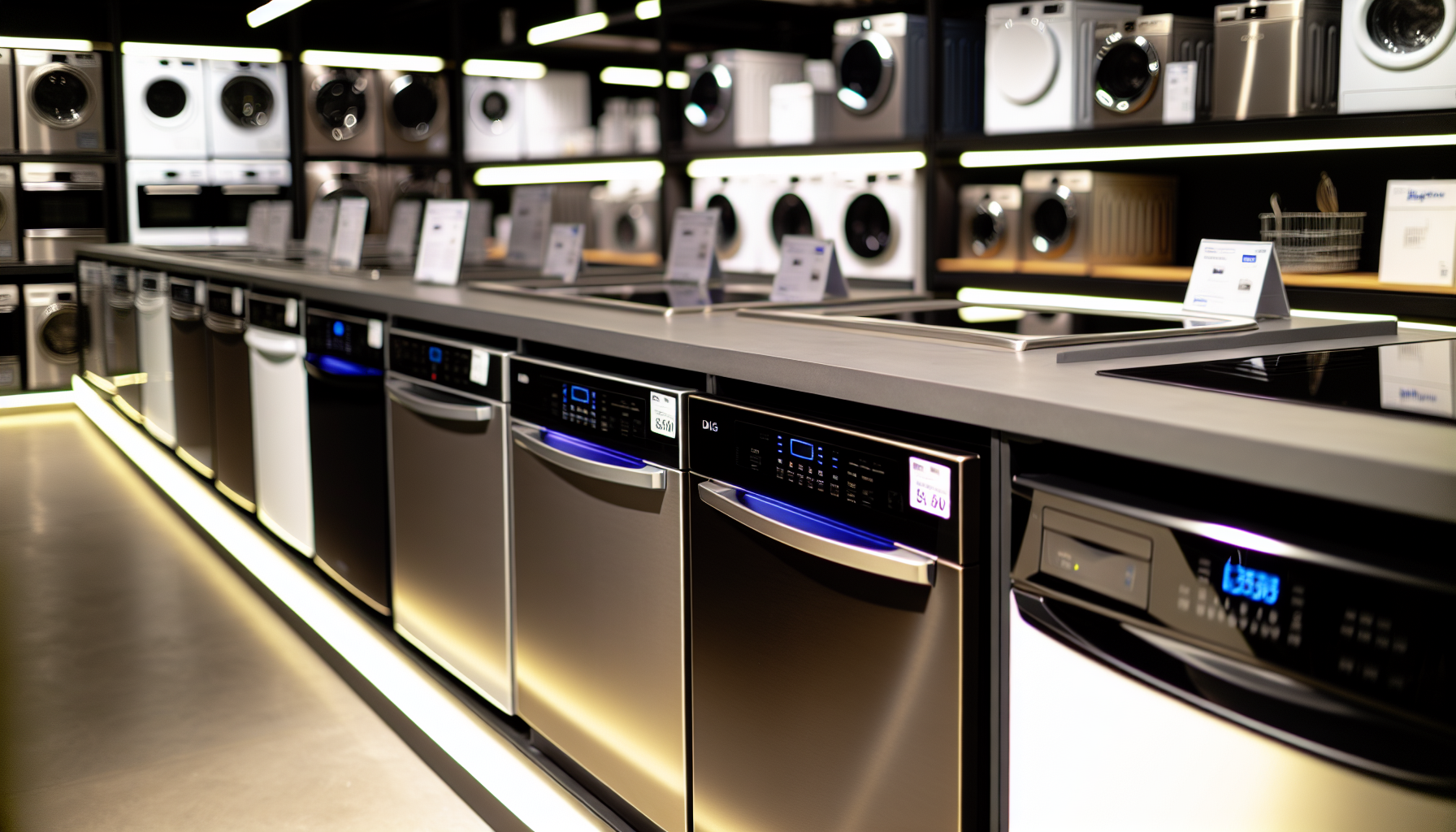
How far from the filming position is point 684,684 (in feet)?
5.36

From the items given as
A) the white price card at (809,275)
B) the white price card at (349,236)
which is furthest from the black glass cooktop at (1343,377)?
the white price card at (349,236)

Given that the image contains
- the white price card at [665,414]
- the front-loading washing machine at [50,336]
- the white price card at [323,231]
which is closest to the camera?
the white price card at [665,414]

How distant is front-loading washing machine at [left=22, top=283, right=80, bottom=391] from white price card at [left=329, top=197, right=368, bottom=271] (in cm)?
355

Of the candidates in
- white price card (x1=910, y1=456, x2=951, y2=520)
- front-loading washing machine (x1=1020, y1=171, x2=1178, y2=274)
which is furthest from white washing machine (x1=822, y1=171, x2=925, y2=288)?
white price card (x1=910, y1=456, x2=951, y2=520)

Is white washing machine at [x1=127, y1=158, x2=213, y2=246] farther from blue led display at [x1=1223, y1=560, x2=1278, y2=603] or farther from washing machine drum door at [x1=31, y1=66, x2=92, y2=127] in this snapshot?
blue led display at [x1=1223, y1=560, x2=1278, y2=603]

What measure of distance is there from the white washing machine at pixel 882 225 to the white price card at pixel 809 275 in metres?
1.40

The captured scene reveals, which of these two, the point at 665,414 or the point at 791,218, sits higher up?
the point at 791,218

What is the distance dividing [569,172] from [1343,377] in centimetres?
474

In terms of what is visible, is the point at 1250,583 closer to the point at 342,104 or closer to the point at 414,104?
the point at 414,104

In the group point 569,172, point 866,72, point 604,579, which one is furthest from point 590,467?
point 569,172

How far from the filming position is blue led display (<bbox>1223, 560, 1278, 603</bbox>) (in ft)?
2.92

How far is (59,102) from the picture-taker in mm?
6617

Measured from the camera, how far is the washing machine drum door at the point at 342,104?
22.9 feet

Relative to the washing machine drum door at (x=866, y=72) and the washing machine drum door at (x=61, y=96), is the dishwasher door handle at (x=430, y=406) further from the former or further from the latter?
the washing machine drum door at (x=61, y=96)
